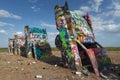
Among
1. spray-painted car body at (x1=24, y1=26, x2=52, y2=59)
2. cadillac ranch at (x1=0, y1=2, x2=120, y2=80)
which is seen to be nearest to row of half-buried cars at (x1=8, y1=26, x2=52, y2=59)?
spray-painted car body at (x1=24, y1=26, x2=52, y2=59)

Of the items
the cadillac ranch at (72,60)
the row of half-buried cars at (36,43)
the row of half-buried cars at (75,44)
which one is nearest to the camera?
the cadillac ranch at (72,60)

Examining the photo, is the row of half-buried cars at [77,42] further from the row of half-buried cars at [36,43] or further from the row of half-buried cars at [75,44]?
the row of half-buried cars at [36,43]

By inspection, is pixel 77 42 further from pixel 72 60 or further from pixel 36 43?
pixel 36 43

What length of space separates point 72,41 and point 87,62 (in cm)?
187

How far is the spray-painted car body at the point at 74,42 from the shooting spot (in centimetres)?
992

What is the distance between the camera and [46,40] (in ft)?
59.2

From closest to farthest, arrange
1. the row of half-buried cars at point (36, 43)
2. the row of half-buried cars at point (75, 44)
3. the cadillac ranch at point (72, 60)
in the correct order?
the cadillac ranch at point (72, 60)
the row of half-buried cars at point (75, 44)
the row of half-buried cars at point (36, 43)

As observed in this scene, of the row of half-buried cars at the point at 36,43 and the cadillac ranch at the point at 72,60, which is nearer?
the cadillac ranch at the point at 72,60

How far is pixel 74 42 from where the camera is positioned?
10250mm

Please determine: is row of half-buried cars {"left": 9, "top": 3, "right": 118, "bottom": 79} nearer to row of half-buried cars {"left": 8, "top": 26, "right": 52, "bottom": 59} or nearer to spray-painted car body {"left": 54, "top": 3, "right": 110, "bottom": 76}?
spray-painted car body {"left": 54, "top": 3, "right": 110, "bottom": 76}

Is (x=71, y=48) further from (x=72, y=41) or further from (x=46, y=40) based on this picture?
(x=46, y=40)

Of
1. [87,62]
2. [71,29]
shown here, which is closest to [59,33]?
[71,29]

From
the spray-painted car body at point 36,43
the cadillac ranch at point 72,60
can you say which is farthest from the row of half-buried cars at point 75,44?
the spray-painted car body at point 36,43

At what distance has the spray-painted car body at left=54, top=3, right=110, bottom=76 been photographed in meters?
9.92
